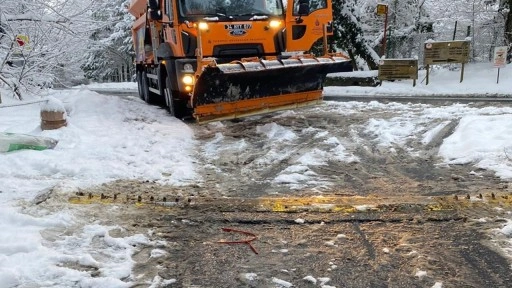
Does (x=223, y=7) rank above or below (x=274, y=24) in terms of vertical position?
above

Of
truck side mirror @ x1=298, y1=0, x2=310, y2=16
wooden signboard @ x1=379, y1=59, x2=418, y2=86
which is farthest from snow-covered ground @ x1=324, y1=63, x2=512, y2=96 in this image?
truck side mirror @ x1=298, y1=0, x2=310, y2=16

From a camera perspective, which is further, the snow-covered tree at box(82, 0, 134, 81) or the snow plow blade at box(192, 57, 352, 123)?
the snow-covered tree at box(82, 0, 134, 81)

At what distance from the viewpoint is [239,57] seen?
361 inches

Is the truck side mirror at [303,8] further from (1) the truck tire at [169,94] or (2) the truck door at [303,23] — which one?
(1) the truck tire at [169,94]

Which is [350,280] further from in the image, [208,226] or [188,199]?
[188,199]

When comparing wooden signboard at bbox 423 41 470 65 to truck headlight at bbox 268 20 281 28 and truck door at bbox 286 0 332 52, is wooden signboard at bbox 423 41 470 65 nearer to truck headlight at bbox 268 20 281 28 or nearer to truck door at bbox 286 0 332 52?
truck door at bbox 286 0 332 52

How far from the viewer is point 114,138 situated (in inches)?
287

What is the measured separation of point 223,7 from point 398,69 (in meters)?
9.55

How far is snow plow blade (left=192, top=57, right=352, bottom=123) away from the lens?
8.07 meters

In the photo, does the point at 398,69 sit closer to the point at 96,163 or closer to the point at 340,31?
the point at 340,31

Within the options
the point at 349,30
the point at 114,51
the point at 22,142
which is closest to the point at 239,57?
the point at 22,142

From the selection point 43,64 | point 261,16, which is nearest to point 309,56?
point 261,16

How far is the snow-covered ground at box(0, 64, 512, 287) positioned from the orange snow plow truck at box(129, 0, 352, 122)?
806 millimetres

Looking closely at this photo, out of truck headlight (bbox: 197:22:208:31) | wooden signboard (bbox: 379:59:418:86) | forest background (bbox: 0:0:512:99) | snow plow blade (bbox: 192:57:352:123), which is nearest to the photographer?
snow plow blade (bbox: 192:57:352:123)
